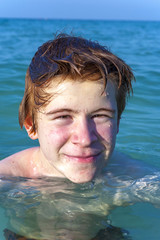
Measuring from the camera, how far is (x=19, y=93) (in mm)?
6066

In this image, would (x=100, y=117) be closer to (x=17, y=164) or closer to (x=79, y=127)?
(x=79, y=127)

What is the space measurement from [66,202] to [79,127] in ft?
2.34

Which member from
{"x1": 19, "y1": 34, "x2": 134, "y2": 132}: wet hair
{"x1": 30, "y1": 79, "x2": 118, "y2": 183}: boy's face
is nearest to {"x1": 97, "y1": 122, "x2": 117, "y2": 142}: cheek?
{"x1": 30, "y1": 79, "x2": 118, "y2": 183}: boy's face

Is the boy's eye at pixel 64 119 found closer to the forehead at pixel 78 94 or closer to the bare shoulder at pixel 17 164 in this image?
the forehead at pixel 78 94

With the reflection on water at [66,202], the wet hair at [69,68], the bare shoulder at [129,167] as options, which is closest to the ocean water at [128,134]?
the reflection on water at [66,202]

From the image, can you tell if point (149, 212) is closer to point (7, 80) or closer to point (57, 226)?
point (57, 226)

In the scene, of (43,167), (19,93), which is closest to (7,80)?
(19,93)

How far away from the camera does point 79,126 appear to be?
7.38ft

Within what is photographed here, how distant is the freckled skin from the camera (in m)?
2.25

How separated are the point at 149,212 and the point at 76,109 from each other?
3.33 feet

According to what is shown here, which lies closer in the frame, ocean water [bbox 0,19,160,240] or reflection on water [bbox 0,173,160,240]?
reflection on water [bbox 0,173,160,240]

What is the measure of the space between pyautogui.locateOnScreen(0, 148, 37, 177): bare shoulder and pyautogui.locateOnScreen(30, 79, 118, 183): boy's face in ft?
1.94

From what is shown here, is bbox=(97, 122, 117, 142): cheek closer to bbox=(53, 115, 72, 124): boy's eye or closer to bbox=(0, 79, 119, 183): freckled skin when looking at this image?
bbox=(0, 79, 119, 183): freckled skin

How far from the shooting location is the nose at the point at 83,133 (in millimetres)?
2223
